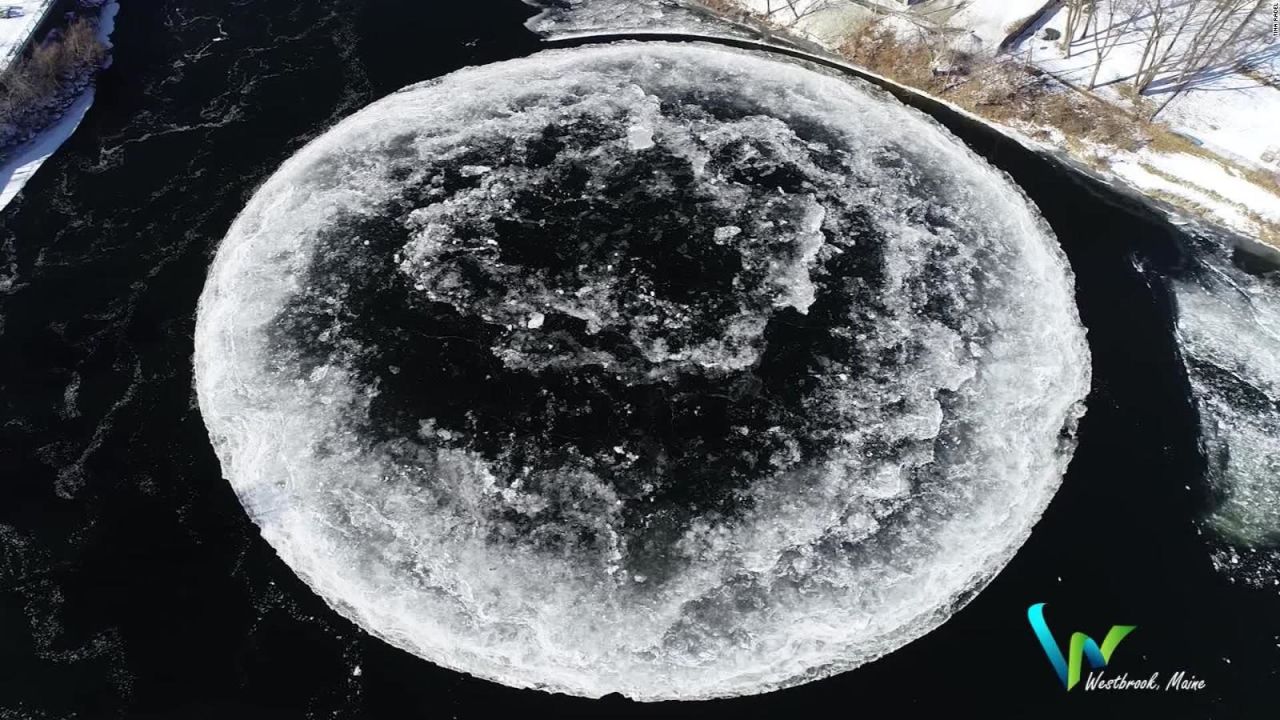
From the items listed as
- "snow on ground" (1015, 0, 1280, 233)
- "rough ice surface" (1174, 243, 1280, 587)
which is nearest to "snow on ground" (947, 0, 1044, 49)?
"snow on ground" (1015, 0, 1280, 233)

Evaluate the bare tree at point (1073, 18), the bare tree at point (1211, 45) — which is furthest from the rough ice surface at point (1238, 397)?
the bare tree at point (1073, 18)

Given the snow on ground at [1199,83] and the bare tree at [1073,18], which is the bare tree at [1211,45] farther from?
the bare tree at [1073,18]

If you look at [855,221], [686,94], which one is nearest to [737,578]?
[855,221]

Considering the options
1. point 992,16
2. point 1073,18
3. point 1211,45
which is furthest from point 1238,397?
point 992,16

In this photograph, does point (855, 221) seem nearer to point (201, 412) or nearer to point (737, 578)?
point (737, 578)

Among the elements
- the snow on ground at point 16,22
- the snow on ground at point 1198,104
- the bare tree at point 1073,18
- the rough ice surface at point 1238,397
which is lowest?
the snow on ground at point 16,22

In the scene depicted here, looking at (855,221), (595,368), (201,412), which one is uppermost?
(855,221)
